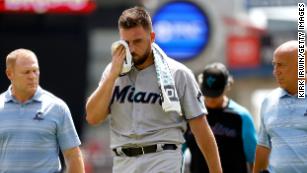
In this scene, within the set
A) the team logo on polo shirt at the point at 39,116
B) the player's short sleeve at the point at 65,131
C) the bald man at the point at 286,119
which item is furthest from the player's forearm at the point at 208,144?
the team logo on polo shirt at the point at 39,116

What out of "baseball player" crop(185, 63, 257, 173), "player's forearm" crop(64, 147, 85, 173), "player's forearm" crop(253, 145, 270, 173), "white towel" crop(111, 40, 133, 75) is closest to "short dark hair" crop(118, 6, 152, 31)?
"white towel" crop(111, 40, 133, 75)

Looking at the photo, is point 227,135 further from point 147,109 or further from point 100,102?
point 100,102

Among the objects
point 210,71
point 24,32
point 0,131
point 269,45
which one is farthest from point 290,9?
point 0,131

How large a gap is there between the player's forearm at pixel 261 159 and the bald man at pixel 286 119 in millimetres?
134

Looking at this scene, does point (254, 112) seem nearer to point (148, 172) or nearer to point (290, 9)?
point (290, 9)

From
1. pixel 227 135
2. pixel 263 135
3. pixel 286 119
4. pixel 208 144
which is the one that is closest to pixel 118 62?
pixel 208 144

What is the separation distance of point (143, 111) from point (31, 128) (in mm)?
1152

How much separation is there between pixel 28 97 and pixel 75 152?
0.58m

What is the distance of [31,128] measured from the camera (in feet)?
26.7

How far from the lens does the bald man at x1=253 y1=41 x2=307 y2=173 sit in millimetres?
7746

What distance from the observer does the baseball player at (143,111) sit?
7344mm

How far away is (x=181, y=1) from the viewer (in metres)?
22.2

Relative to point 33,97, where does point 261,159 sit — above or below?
below

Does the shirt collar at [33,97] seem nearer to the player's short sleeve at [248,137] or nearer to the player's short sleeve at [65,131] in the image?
the player's short sleeve at [65,131]
